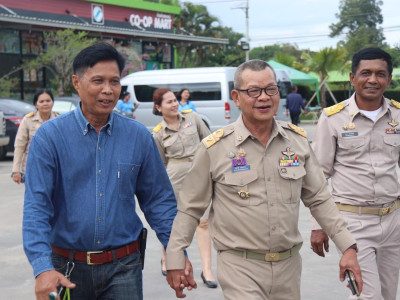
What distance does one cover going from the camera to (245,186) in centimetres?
334

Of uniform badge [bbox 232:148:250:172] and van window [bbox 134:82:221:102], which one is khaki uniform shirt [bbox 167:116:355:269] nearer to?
uniform badge [bbox 232:148:250:172]

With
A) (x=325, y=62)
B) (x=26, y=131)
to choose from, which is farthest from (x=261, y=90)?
(x=325, y=62)

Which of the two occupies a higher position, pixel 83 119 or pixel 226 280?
pixel 83 119

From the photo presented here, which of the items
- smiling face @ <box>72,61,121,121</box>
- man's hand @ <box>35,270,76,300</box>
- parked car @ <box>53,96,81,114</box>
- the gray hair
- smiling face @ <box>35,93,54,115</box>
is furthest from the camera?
parked car @ <box>53,96,81,114</box>

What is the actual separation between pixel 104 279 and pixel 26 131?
205 inches

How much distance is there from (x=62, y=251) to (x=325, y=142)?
207 cm

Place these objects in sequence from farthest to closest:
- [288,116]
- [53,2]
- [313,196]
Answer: [53,2] → [288,116] → [313,196]

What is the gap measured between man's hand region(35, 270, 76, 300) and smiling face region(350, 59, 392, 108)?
2.48m

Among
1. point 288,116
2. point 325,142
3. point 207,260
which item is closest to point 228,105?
point 288,116

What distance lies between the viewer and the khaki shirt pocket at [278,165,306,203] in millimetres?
3359

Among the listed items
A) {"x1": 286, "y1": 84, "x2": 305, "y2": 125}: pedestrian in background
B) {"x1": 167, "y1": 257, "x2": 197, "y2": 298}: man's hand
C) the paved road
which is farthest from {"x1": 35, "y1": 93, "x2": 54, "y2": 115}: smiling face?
{"x1": 286, "y1": 84, "x2": 305, "y2": 125}: pedestrian in background

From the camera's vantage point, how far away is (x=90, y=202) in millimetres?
3096

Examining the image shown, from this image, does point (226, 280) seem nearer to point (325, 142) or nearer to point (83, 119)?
point (83, 119)

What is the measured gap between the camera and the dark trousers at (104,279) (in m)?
3.13
